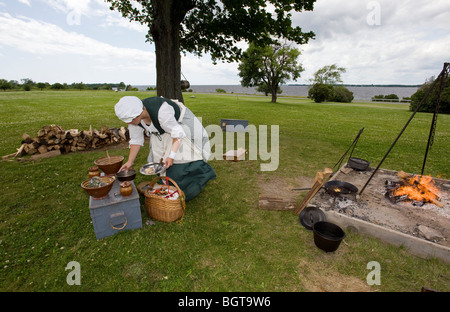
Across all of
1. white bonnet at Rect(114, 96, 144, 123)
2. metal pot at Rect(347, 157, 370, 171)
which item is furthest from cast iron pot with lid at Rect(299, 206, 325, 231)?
white bonnet at Rect(114, 96, 144, 123)

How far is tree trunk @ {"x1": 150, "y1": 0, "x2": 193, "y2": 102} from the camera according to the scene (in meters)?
7.83

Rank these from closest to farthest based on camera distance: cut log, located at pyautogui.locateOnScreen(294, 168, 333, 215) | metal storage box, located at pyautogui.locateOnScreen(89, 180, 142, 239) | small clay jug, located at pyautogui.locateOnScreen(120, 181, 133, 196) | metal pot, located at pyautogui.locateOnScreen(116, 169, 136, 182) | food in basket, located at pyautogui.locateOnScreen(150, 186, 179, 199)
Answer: metal storage box, located at pyautogui.locateOnScreen(89, 180, 142, 239), small clay jug, located at pyautogui.locateOnScreen(120, 181, 133, 196), metal pot, located at pyautogui.locateOnScreen(116, 169, 136, 182), cut log, located at pyautogui.locateOnScreen(294, 168, 333, 215), food in basket, located at pyautogui.locateOnScreen(150, 186, 179, 199)

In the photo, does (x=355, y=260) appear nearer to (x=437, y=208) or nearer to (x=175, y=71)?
(x=437, y=208)

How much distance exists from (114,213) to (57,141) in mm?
5967

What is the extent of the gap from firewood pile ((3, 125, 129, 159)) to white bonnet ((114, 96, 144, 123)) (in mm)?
5919

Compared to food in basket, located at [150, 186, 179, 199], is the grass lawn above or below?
below

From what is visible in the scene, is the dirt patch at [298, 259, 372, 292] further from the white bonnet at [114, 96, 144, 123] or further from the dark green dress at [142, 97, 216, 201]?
the white bonnet at [114, 96, 144, 123]

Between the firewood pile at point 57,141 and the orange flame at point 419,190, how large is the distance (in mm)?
9573

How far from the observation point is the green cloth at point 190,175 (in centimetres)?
420

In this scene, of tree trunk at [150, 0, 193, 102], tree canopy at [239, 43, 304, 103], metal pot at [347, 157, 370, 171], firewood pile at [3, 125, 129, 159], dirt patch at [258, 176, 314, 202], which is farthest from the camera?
tree canopy at [239, 43, 304, 103]

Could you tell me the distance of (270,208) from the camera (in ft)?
14.7

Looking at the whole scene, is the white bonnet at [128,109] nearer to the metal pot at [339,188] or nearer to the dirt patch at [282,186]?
the dirt patch at [282,186]
